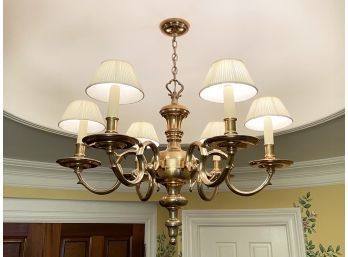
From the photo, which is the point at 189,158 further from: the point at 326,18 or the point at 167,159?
the point at 326,18

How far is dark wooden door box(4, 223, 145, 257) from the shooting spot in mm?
2406

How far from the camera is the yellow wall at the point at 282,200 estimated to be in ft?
7.89

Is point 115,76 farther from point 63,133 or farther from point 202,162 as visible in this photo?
point 63,133

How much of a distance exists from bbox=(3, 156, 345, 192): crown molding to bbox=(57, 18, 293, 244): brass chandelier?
134cm

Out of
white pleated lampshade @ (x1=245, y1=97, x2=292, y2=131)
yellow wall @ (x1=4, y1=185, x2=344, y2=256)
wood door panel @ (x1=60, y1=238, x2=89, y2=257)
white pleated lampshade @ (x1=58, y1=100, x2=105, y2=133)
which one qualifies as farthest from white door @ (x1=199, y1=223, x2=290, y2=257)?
white pleated lampshade @ (x1=58, y1=100, x2=105, y2=133)

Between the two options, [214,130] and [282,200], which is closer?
[214,130]

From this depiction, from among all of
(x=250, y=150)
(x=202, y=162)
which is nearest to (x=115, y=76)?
(x=202, y=162)

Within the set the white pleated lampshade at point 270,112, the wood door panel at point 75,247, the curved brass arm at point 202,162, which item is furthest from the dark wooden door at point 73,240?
the white pleated lampshade at point 270,112

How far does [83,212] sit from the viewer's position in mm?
2682

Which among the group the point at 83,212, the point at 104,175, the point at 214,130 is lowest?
the point at 83,212

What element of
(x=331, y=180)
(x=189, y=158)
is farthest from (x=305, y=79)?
(x=331, y=180)

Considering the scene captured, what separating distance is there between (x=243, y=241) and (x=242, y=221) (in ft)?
0.50

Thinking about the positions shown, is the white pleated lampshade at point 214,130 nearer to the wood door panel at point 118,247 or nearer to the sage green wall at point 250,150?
the sage green wall at point 250,150

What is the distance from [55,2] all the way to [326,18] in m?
0.89
